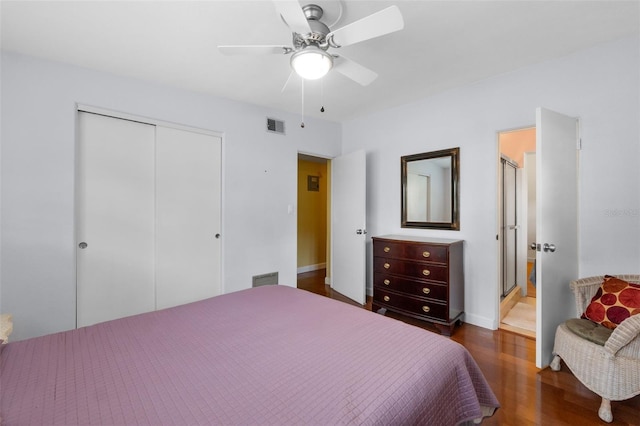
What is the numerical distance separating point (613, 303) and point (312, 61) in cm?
246

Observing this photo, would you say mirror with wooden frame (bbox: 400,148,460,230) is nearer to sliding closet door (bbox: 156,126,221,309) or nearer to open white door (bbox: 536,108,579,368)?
open white door (bbox: 536,108,579,368)

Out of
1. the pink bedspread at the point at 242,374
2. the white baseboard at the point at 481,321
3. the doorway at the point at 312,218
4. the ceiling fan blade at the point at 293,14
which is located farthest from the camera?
the doorway at the point at 312,218

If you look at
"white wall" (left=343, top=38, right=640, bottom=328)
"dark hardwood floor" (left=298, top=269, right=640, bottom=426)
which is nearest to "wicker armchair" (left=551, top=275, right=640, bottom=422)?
"dark hardwood floor" (left=298, top=269, right=640, bottom=426)

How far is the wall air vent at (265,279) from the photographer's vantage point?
11.1ft

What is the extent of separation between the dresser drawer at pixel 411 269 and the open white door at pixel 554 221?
0.76m

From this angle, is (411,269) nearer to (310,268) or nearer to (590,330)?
(590,330)

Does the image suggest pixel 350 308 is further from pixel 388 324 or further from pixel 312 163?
pixel 312 163

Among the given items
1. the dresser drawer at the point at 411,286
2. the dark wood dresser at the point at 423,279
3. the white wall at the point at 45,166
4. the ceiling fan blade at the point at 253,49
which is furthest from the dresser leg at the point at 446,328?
the white wall at the point at 45,166

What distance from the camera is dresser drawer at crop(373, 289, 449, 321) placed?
104 inches

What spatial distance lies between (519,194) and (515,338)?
2.25 m

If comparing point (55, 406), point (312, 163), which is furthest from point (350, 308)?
point (312, 163)

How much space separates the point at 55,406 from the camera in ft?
2.67

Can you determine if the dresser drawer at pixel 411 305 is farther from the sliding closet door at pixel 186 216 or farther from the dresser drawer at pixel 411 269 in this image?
the sliding closet door at pixel 186 216

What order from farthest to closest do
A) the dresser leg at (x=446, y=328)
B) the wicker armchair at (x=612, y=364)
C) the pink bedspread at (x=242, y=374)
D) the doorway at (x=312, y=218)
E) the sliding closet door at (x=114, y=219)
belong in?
1. the doorway at (x=312, y=218)
2. the dresser leg at (x=446, y=328)
3. the sliding closet door at (x=114, y=219)
4. the wicker armchair at (x=612, y=364)
5. the pink bedspread at (x=242, y=374)
